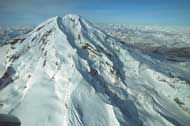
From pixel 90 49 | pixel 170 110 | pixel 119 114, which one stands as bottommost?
pixel 170 110

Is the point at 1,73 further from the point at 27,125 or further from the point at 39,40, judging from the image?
the point at 27,125

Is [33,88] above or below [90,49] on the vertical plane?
below

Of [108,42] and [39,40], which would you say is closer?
[39,40]

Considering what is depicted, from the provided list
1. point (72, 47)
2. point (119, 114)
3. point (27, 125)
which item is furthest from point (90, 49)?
point (27, 125)

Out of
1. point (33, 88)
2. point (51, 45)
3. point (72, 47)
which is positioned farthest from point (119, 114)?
point (51, 45)

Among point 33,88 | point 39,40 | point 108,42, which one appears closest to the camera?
point 33,88

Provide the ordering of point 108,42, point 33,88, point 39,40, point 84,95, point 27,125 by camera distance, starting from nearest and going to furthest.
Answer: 1. point 27,125
2. point 84,95
3. point 33,88
4. point 39,40
5. point 108,42
